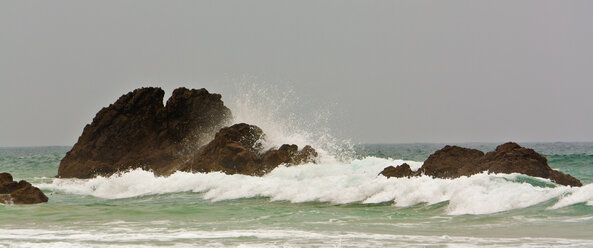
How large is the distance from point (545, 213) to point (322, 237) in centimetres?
558

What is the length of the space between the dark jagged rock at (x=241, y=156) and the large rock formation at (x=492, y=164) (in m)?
6.65

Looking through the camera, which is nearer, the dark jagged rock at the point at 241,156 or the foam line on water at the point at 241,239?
the foam line on water at the point at 241,239

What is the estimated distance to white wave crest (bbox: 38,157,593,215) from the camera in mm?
16531

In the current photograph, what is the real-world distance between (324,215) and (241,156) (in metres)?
10.9

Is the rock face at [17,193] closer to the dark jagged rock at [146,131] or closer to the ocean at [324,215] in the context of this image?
the ocean at [324,215]

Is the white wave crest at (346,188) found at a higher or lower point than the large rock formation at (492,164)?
lower

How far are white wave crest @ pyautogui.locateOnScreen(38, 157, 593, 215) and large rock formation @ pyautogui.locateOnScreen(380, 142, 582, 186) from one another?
939 mm

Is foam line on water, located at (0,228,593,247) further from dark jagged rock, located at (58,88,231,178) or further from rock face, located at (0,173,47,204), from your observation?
dark jagged rock, located at (58,88,231,178)

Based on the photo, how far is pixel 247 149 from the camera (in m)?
27.8

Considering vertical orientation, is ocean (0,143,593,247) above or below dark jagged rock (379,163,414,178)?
below

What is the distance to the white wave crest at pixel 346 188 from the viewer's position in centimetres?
1653

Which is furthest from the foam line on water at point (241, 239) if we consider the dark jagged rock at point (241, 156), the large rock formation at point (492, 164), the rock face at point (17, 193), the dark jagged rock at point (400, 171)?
the dark jagged rock at point (241, 156)

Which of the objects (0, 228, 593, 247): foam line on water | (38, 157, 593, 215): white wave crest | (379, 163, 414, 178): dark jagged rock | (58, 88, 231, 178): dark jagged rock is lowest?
(0, 228, 593, 247): foam line on water

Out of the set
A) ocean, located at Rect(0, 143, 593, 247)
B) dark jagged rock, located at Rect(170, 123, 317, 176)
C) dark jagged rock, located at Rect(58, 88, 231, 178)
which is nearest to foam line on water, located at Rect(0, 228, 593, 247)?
ocean, located at Rect(0, 143, 593, 247)
